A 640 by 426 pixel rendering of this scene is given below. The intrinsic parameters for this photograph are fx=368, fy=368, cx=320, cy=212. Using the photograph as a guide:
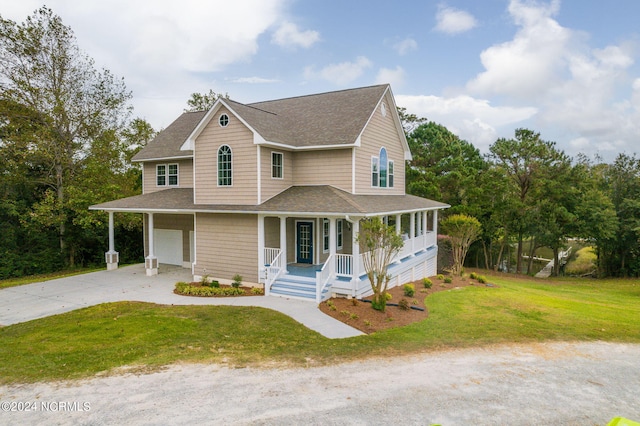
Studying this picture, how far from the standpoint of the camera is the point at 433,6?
18.8 metres

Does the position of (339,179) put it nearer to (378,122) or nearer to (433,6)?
(378,122)

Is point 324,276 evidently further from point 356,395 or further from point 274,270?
point 356,395

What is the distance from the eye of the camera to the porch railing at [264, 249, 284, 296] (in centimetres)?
1417

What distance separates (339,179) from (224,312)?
7460 mm

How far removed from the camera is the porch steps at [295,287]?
13430 millimetres

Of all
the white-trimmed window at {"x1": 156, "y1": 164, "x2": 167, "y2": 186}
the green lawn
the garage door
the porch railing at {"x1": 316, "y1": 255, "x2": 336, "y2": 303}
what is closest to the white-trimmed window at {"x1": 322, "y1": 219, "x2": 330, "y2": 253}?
the porch railing at {"x1": 316, "y1": 255, "x2": 336, "y2": 303}

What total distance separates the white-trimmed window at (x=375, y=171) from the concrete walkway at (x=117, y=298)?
7.33 metres

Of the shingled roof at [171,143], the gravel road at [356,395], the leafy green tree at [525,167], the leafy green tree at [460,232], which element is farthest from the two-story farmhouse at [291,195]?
the leafy green tree at [525,167]

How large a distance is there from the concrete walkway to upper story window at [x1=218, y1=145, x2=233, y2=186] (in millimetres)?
4925

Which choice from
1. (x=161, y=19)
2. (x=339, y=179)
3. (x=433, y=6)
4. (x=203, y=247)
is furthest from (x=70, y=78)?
(x=433, y=6)

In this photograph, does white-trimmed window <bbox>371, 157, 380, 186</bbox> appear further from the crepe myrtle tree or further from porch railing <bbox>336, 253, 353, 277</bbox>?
the crepe myrtle tree

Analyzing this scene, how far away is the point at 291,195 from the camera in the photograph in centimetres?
1555

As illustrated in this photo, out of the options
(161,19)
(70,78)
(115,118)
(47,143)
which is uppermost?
(161,19)

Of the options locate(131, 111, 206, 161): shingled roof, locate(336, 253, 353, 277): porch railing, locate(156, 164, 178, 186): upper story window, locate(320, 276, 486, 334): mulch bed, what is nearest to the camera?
locate(320, 276, 486, 334): mulch bed
